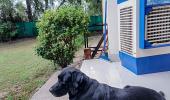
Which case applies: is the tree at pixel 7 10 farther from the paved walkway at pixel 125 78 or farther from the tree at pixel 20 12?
the paved walkway at pixel 125 78

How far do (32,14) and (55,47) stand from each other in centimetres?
1627

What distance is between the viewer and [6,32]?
19.1 meters

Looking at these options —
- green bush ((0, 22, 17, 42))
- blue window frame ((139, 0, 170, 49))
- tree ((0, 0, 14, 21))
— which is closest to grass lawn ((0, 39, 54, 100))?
blue window frame ((139, 0, 170, 49))

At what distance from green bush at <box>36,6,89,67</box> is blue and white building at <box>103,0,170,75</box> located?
2.55 m

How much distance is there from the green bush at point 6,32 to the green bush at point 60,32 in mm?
12188

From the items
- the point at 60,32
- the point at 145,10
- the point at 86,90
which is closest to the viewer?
the point at 86,90

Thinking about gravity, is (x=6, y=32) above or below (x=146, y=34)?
below

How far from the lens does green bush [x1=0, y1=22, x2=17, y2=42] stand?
18906 millimetres

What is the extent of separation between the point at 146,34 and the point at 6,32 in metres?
16.1

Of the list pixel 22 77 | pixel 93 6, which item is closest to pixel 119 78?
pixel 22 77

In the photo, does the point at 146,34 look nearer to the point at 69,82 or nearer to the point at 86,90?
the point at 86,90

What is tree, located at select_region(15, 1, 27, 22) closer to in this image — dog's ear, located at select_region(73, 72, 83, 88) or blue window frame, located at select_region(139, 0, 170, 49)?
blue window frame, located at select_region(139, 0, 170, 49)

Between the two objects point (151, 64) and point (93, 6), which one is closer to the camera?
point (151, 64)

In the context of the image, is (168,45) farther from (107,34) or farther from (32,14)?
(32,14)
